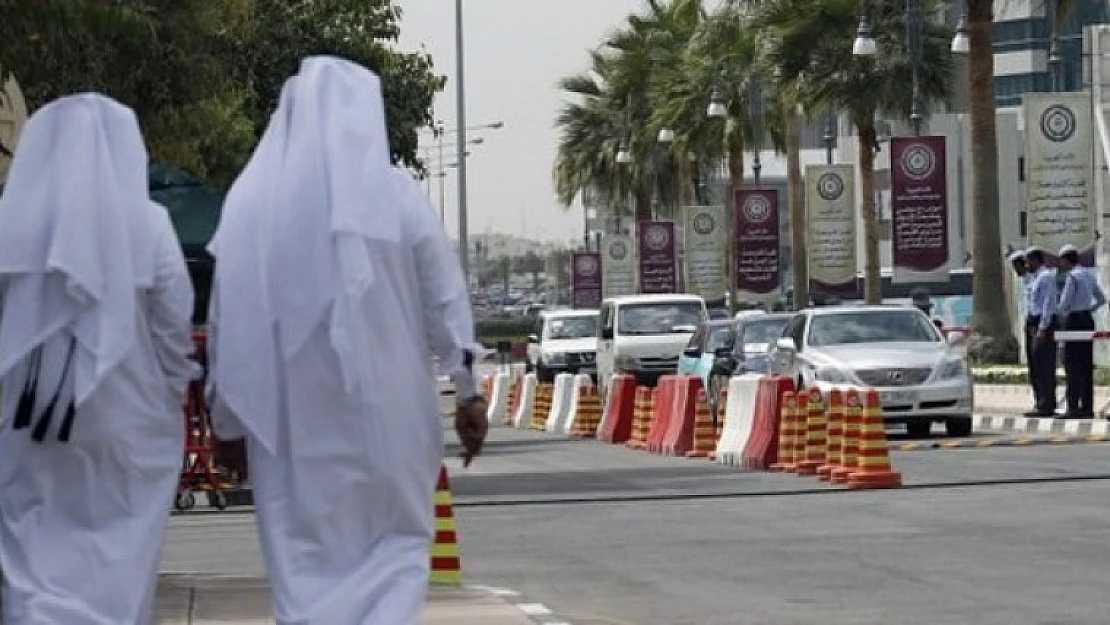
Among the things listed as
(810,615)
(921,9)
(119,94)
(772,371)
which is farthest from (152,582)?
(921,9)

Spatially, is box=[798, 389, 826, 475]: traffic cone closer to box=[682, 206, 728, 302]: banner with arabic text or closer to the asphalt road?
the asphalt road

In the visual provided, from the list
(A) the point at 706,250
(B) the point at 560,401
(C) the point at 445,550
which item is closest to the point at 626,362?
(B) the point at 560,401

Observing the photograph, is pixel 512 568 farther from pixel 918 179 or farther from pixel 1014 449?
pixel 918 179

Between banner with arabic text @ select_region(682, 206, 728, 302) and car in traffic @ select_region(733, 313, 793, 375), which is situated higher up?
banner with arabic text @ select_region(682, 206, 728, 302)

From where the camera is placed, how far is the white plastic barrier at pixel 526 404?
4775 centimetres

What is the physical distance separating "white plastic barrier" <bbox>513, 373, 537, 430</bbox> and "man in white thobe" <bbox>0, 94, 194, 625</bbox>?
125 feet

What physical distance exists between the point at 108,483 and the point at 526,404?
39077 mm

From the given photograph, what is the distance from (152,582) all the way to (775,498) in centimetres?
1398

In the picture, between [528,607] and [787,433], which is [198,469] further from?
[528,607]

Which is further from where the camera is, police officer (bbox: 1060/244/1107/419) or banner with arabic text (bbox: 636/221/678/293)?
banner with arabic text (bbox: 636/221/678/293)

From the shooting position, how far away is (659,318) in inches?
1953

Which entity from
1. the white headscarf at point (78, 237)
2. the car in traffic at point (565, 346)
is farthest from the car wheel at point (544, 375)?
the white headscarf at point (78, 237)

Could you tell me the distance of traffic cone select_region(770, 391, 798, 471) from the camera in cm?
2692

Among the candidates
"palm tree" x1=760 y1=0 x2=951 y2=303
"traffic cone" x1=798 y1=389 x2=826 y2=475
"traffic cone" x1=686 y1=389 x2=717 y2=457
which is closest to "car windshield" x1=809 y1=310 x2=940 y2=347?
"traffic cone" x1=686 y1=389 x2=717 y2=457
